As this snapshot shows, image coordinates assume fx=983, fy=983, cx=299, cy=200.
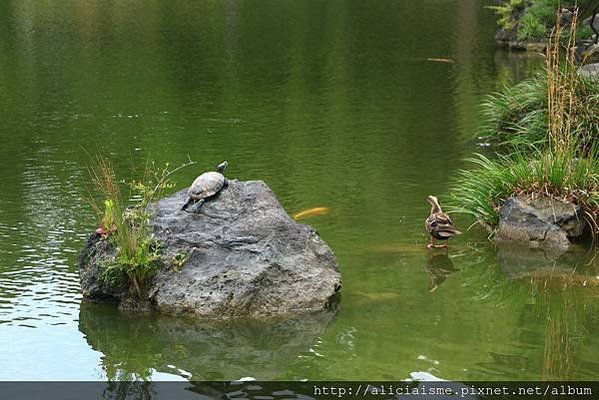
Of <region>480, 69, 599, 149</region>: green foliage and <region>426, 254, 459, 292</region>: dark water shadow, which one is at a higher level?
<region>480, 69, 599, 149</region>: green foliage

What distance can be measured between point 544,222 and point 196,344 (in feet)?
16.0

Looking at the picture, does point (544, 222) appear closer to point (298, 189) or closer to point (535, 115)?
point (535, 115)

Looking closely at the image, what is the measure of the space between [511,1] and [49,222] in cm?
2375

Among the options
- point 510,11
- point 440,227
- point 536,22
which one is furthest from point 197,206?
point 510,11

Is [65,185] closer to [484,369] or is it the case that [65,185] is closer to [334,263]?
[334,263]

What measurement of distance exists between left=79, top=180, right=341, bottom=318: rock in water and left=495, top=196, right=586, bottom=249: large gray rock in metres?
2.85

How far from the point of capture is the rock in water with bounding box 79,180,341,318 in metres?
9.27

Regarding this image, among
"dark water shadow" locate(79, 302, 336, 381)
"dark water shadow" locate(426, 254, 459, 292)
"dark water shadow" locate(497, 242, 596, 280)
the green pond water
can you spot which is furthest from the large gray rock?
"dark water shadow" locate(79, 302, 336, 381)

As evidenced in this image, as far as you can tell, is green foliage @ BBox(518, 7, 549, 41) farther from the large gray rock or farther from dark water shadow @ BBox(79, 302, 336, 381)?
dark water shadow @ BBox(79, 302, 336, 381)

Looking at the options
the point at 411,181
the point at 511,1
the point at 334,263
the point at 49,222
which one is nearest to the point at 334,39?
the point at 511,1

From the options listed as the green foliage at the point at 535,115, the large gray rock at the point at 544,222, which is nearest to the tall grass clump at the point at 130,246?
the large gray rock at the point at 544,222

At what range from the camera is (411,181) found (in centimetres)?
1496

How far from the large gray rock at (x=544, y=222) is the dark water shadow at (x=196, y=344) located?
10.6ft

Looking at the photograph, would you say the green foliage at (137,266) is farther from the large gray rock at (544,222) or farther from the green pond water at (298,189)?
the large gray rock at (544,222)
